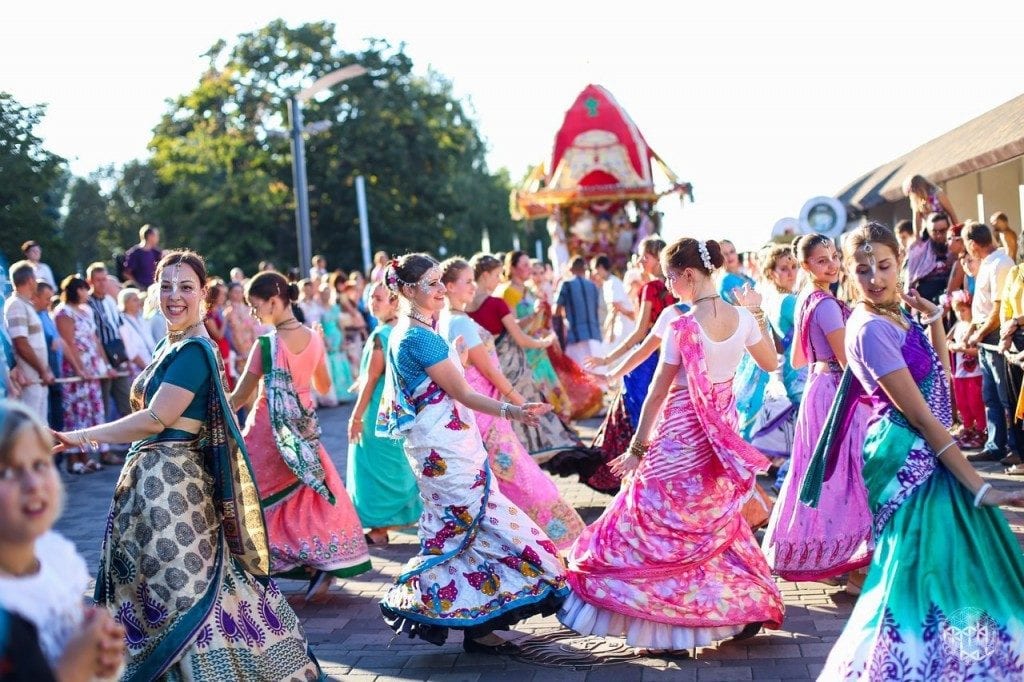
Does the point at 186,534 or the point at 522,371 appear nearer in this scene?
the point at 186,534

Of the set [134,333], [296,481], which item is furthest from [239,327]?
[296,481]

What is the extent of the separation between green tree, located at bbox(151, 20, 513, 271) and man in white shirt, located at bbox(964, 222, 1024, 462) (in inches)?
1307

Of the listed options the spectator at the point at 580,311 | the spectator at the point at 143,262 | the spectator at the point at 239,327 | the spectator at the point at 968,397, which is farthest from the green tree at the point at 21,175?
the spectator at the point at 968,397

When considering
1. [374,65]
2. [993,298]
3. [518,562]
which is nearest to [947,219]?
[993,298]

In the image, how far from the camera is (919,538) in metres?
4.17

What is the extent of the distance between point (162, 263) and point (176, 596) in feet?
4.25

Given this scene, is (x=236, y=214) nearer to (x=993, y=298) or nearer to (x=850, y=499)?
(x=993, y=298)

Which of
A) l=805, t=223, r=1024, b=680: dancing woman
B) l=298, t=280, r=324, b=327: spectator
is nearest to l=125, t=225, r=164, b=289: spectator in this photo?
l=298, t=280, r=324, b=327: spectator

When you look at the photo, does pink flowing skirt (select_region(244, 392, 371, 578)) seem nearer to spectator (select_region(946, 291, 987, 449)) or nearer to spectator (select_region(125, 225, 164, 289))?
spectator (select_region(946, 291, 987, 449))

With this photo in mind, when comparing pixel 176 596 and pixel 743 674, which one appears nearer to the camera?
pixel 176 596

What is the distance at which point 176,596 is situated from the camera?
4.80m

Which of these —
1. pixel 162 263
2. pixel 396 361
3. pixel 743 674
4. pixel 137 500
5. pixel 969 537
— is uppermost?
pixel 162 263

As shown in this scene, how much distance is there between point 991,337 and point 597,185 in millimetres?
15530

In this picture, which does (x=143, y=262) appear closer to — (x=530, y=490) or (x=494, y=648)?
(x=530, y=490)
